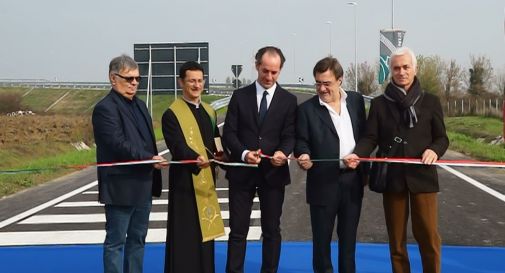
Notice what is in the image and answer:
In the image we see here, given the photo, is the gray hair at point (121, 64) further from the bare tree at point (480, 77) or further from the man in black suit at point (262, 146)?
the bare tree at point (480, 77)

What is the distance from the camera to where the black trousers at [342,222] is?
15.2 ft

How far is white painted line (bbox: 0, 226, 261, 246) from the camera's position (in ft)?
22.9

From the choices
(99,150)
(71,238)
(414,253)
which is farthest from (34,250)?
(414,253)

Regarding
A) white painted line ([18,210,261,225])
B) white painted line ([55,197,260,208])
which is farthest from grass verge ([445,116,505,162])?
white painted line ([18,210,261,225])

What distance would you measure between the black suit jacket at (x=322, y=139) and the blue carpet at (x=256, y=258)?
1.22 m

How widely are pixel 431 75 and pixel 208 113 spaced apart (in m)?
40.8

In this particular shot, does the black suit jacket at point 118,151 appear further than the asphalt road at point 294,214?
No

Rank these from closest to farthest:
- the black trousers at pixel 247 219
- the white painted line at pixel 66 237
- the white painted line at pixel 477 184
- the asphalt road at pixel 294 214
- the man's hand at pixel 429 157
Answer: the man's hand at pixel 429 157, the black trousers at pixel 247 219, the white painted line at pixel 66 237, the asphalt road at pixel 294 214, the white painted line at pixel 477 184

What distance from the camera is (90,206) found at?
31.4 feet

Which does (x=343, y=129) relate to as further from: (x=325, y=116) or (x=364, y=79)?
(x=364, y=79)

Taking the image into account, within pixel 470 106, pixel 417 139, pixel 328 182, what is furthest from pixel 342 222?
pixel 470 106

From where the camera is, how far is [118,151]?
4.43 m

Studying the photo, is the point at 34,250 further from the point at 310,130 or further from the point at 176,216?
the point at 310,130

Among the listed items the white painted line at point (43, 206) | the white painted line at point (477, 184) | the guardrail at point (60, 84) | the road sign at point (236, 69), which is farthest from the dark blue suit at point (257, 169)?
the guardrail at point (60, 84)
